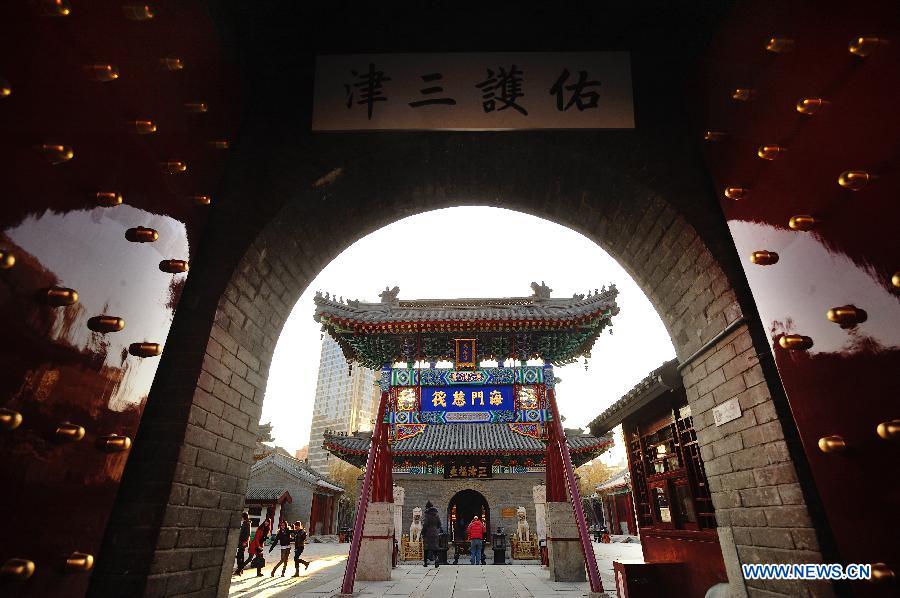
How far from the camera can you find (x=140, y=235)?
2.35 metres

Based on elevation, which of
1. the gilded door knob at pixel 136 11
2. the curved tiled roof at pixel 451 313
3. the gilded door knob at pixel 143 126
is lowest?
the gilded door knob at pixel 143 126

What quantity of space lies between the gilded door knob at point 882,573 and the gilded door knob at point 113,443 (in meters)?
3.64

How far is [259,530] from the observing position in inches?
477

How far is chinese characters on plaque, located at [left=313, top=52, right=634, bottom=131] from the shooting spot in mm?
3670

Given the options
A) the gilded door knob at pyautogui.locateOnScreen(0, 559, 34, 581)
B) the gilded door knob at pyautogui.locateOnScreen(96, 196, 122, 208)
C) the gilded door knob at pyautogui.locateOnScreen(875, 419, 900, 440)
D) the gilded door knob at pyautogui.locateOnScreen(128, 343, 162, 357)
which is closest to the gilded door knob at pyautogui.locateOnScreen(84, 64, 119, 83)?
the gilded door knob at pyautogui.locateOnScreen(96, 196, 122, 208)

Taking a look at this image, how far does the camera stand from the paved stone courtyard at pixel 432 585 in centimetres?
802

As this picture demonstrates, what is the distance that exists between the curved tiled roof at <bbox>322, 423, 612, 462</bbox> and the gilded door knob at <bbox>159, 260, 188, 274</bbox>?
14548 mm

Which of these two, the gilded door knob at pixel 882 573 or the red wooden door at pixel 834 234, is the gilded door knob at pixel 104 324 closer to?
the red wooden door at pixel 834 234

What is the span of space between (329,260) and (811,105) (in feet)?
13.6

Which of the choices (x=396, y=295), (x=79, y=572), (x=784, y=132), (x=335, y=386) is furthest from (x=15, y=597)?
(x=335, y=386)

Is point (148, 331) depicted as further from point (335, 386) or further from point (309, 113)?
point (335, 386)

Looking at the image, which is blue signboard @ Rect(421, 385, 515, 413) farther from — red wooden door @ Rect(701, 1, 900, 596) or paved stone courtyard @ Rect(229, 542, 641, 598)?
red wooden door @ Rect(701, 1, 900, 596)

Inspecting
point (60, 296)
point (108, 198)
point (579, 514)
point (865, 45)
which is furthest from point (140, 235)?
point (579, 514)

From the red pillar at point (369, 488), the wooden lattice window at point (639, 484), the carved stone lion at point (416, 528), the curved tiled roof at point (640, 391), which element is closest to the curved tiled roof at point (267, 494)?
the carved stone lion at point (416, 528)
